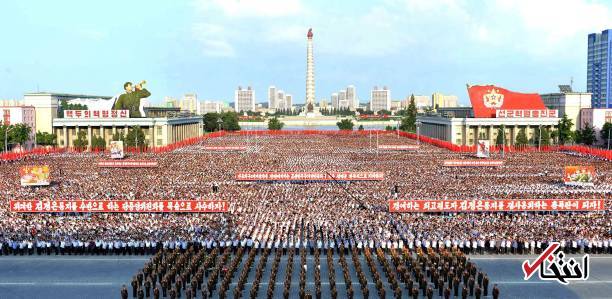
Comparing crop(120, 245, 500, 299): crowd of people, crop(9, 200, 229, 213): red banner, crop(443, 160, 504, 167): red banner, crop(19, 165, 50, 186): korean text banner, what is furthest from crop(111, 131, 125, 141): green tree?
crop(120, 245, 500, 299): crowd of people

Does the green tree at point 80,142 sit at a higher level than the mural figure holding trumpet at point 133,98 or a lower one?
lower

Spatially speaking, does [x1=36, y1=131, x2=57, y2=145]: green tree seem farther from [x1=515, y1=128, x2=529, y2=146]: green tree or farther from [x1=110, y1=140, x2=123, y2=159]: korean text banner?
Answer: [x1=515, y1=128, x2=529, y2=146]: green tree

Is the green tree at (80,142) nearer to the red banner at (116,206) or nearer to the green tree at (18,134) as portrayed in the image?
the green tree at (18,134)

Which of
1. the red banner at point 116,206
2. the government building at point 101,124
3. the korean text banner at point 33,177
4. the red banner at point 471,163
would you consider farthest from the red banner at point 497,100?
the red banner at point 116,206

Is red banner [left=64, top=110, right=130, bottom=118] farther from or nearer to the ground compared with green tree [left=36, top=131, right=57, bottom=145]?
farther from the ground

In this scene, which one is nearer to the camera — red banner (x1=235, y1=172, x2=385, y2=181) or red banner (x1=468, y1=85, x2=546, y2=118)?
red banner (x1=235, y1=172, x2=385, y2=181)

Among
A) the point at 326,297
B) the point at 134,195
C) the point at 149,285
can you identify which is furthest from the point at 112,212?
the point at 326,297

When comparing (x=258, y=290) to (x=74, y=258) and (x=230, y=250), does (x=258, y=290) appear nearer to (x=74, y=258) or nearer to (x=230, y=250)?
(x=230, y=250)
